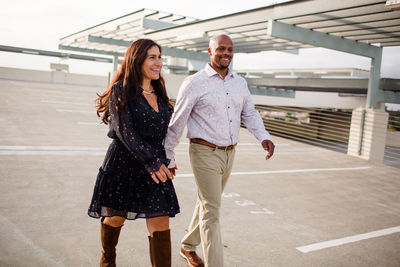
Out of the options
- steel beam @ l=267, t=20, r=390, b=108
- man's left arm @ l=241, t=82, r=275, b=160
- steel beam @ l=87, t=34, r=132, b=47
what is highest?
steel beam @ l=87, t=34, r=132, b=47

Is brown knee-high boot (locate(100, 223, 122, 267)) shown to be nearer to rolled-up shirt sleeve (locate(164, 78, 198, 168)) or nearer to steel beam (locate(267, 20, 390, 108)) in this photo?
rolled-up shirt sleeve (locate(164, 78, 198, 168))

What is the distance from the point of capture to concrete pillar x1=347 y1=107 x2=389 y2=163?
9.76 meters

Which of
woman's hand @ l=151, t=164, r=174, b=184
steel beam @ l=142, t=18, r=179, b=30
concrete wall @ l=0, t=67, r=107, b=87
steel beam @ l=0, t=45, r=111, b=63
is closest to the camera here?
woman's hand @ l=151, t=164, r=174, b=184

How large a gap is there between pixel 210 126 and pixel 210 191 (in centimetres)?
51

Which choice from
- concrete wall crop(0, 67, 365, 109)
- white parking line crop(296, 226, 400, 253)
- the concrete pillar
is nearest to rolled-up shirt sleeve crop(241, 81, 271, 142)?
white parking line crop(296, 226, 400, 253)

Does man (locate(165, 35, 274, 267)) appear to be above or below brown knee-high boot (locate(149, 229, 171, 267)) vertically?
above

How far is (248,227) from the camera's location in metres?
3.90

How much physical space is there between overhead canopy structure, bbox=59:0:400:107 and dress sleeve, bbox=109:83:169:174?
19.8 ft

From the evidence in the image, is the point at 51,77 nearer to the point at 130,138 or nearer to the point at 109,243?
the point at 109,243

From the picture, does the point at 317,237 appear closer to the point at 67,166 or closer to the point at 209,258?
the point at 209,258

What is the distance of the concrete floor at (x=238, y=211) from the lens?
3102mm

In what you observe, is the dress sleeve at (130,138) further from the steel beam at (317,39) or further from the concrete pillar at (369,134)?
the concrete pillar at (369,134)

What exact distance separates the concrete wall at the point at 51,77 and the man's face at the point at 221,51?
31.0 meters

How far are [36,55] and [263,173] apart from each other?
2630 cm
